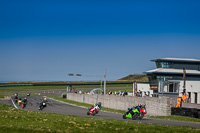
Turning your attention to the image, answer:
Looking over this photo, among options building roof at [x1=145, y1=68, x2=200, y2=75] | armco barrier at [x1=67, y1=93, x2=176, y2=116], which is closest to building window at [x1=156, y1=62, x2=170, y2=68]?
building roof at [x1=145, y1=68, x2=200, y2=75]

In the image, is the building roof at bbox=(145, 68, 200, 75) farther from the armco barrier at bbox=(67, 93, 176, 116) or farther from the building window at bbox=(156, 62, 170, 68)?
the armco barrier at bbox=(67, 93, 176, 116)

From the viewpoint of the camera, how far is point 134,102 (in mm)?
43469

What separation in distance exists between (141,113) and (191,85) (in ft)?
136

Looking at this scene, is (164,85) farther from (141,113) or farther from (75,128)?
(75,128)

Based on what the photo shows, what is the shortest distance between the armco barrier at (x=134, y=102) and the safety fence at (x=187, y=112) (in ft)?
3.12

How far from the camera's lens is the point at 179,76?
260ft

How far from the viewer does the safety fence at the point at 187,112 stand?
94.3 ft

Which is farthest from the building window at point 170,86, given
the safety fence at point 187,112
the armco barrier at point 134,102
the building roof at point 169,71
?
the safety fence at point 187,112

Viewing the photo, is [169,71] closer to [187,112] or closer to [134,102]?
[134,102]

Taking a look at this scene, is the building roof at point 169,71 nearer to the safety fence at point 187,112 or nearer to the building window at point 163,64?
the building window at point 163,64

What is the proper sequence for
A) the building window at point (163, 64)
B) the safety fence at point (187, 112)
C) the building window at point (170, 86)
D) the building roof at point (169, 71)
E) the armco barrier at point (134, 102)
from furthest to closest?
the building window at point (163, 64) < the building roof at point (169, 71) < the building window at point (170, 86) < the armco barrier at point (134, 102) < the safety fence at point (187, 112)

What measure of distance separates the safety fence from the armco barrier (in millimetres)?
952

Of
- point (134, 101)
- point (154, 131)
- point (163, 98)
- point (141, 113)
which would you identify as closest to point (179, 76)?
point (134, 101)

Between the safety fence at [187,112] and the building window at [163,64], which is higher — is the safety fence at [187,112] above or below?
below
